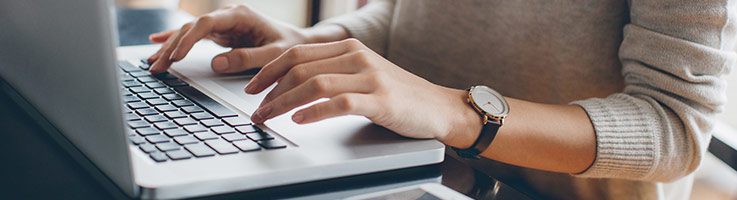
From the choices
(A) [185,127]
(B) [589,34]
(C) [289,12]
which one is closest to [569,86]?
(B) [589,34]

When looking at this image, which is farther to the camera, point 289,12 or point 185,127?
point 289,12

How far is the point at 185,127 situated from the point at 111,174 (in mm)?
92

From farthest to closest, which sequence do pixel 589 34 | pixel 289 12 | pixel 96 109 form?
1. pixel 289 12
2. pixel 589 34
3. pixel 96 109

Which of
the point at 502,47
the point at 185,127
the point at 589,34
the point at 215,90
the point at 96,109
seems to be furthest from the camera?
the point at 502,47

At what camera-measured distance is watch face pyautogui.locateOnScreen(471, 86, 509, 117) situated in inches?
20.9

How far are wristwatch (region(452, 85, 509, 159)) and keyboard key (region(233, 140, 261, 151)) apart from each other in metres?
0.21

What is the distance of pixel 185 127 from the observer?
457 mm

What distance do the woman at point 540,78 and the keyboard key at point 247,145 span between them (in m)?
0.04

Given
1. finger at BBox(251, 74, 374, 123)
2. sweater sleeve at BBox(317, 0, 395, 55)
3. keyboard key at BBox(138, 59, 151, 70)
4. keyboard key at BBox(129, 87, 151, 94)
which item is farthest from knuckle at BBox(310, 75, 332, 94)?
sweater sleeve at BBox(317, 0, 395, 55)

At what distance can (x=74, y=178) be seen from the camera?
398 millimetres

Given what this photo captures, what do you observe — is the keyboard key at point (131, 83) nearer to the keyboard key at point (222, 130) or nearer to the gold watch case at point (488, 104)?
the keyboard key at point (222, 130)

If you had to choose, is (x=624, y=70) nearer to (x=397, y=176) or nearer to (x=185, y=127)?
(x=397, y=176)

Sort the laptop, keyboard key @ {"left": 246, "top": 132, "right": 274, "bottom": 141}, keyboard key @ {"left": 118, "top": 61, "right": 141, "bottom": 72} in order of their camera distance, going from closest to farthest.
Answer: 1. the laptop
2. keyboard key @ {"left": 246, "top": 132, "right": 274, "bottom": 141}
3. keyboard key @ {"left": 118, "top": 61, "right": 141, "bottom": 72}

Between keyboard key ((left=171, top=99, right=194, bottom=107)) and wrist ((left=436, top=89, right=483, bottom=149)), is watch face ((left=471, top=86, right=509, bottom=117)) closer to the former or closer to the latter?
wrist ((left=436, top=89, right=483, bottom=149))
